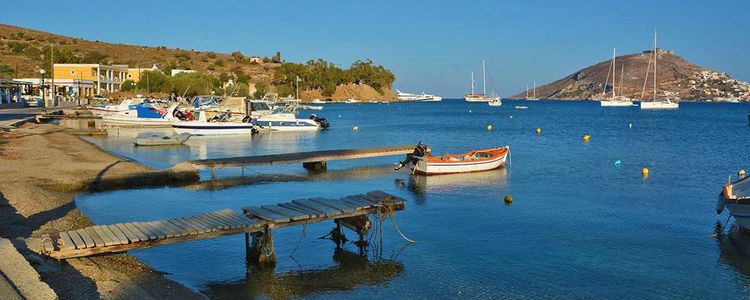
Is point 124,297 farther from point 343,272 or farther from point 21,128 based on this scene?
point 21,128

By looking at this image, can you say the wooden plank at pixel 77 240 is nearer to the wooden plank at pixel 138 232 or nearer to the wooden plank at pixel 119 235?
the wooden plank at pixel 119 235

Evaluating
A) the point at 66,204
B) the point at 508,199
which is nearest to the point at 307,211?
the point at 66,204

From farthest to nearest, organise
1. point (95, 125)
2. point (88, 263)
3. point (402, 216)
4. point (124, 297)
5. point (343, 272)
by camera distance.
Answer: point (95, 125), point (402, 216), point (343, 272), point (88, 263), point (124, 297)

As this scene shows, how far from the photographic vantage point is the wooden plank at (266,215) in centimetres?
1398

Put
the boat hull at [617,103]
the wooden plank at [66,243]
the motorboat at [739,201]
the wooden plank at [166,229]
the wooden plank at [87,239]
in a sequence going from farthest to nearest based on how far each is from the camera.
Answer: the boat hull at [617,103] < the motorboat at [739,201] < the wooden plank at [166,229] < the wooden plank at [87,239] < the wooden plank at [66,243]

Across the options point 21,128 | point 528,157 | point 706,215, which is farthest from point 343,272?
point 21,128

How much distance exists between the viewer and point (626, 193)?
26.1m

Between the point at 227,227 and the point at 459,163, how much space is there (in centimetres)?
1816

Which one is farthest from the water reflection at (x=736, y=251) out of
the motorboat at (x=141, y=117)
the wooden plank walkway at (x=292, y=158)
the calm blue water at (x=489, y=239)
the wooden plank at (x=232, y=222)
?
the motorboat at (x=141, y=117)

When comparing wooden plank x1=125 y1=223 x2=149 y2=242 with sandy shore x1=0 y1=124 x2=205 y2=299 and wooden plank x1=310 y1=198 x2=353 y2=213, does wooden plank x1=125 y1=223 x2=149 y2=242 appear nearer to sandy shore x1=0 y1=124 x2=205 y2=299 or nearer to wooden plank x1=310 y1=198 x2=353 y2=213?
sandy shore x1=0 y1=124 x2=205 y2=299

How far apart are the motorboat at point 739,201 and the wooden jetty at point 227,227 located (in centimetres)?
935

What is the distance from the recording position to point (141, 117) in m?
55.6

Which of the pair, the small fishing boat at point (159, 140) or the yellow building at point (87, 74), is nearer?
the small fishing boat at point (159, 140)

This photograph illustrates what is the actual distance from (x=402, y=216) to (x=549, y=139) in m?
39.0
